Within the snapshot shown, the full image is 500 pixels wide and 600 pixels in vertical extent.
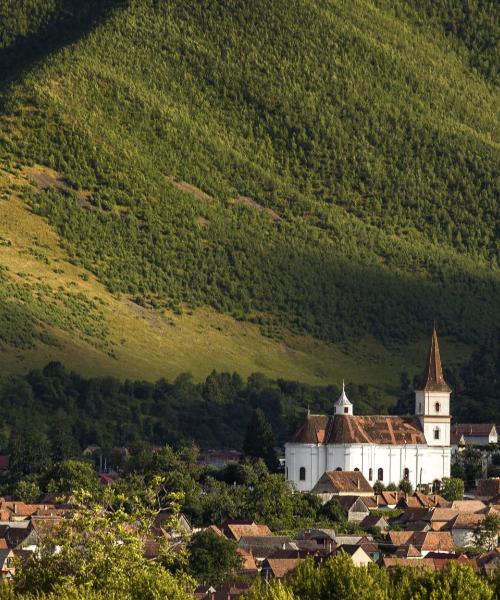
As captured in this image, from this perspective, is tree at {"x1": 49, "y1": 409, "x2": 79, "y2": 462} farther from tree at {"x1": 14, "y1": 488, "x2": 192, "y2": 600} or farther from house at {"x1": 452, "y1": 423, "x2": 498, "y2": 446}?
tree at {"x1": 14, "y1": 488, "x2": 192, "y2": 600}

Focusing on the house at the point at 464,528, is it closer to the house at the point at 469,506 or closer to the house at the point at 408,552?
the house at the point at 469,506

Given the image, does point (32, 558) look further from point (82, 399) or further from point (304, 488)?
point (82, 399)

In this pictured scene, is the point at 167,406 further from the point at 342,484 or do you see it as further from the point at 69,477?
the point at 69,477

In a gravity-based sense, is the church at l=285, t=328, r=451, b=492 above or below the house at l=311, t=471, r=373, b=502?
above

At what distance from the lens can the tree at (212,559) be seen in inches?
4338

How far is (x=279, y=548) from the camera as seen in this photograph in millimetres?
120688

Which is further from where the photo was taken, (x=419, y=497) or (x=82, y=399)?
(x=82, y=399)

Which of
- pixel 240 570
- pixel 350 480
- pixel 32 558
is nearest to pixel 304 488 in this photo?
pixel 350 480

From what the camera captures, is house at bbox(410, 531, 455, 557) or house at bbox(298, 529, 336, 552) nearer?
house at bbox(298, 529, 336, 552)

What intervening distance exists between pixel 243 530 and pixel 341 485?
23465mm

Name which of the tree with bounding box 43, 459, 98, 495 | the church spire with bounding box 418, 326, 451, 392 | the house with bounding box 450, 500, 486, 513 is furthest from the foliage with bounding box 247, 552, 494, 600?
the church spire with bounding box 418, 326, 451, 392

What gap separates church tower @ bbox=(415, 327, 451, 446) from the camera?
163625 millimetres

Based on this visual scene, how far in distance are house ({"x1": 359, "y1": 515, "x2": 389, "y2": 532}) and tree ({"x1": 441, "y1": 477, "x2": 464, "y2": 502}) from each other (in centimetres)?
1107

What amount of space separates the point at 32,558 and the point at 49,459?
93.2 meters
